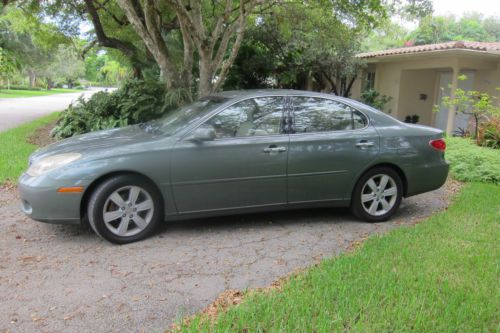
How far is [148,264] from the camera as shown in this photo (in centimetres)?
400

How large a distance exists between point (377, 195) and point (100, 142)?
3.17 m

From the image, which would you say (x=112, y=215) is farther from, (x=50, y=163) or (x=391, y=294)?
(x=391, y=294)

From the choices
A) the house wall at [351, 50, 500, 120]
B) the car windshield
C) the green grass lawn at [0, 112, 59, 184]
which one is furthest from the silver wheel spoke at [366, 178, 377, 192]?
the house wall at [351, 50, 500, 120]

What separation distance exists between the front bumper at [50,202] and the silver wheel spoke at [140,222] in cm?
53

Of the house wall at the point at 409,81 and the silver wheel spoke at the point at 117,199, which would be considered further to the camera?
the house wall at the point at 409,81

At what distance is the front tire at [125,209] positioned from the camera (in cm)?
428

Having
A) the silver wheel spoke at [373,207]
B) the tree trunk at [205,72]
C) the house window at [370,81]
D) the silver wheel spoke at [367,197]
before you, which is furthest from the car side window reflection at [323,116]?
the house window at [370,81]

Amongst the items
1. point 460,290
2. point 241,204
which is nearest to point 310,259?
point 241,204

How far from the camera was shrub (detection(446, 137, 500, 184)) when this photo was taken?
7.63 m

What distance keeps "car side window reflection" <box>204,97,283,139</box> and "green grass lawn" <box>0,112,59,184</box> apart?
4.05m

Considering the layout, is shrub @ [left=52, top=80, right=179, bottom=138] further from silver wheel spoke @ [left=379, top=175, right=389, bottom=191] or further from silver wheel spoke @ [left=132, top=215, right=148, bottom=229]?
silver wheel spoke @ [left=379, top=175, right=389, bottom=191]

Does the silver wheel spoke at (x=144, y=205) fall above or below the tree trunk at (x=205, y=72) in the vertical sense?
below

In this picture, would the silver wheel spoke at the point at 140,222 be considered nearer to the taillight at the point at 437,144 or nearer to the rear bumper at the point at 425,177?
the rear bumper at the point at 425,177

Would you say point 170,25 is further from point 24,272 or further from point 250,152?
point 24,272
